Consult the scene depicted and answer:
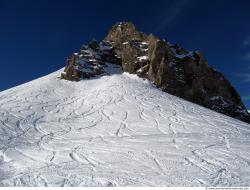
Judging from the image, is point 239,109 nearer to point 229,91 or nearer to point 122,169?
point 229,91

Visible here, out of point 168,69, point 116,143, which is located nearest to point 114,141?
point 116,143

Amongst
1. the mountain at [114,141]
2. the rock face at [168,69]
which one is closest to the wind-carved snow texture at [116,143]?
the mountain at [114,141]

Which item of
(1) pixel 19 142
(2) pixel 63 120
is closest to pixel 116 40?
(2) pixel 63 120

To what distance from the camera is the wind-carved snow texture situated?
13867mm

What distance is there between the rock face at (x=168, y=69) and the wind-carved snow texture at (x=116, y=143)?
33.7 ft

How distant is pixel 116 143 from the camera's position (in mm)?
19719

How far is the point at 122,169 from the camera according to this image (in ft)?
48.6

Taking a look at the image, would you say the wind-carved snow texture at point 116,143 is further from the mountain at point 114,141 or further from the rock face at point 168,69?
the rock face at point 168,69

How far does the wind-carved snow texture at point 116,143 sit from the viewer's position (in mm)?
13867

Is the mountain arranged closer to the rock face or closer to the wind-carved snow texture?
the wind-carved snow texture

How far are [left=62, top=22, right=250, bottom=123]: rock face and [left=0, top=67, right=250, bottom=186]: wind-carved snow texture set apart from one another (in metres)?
10.3

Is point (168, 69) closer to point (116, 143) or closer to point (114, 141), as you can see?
point (114, 141)

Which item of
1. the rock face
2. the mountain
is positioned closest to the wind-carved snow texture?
the mountain

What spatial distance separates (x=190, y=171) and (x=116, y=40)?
49.3 meters
